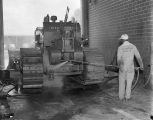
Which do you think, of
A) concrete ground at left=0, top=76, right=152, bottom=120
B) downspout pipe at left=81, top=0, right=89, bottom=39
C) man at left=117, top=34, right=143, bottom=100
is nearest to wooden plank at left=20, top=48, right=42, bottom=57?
concrete ground at left=0, top=76, right=152, bottom=120

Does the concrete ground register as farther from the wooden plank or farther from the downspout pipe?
the downspout pipe

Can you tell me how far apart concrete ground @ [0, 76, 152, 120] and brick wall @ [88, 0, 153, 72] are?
1.93 m

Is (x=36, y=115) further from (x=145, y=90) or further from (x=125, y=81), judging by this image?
(x=145, y=90)

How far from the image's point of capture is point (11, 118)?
6.06 meters

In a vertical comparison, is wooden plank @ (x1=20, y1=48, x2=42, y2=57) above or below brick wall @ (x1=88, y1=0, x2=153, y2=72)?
below

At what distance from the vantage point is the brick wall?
9.55 m

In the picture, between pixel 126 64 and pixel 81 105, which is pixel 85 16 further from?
pixel 81 105

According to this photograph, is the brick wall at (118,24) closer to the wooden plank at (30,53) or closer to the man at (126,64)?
the man at (126,64)

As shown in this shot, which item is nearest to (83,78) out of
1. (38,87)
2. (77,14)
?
(38,87)

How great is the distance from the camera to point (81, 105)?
7.42m

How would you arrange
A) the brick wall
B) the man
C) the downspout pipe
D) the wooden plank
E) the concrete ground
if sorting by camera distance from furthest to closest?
1. the downspout pipe
2. the brick wall
3. the wooden plank
4. the man
5. the concrete ground

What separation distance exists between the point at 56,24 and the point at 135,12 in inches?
115

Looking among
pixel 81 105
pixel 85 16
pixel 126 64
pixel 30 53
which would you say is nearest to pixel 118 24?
pixel 126 64

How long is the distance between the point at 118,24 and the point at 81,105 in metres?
5.44
